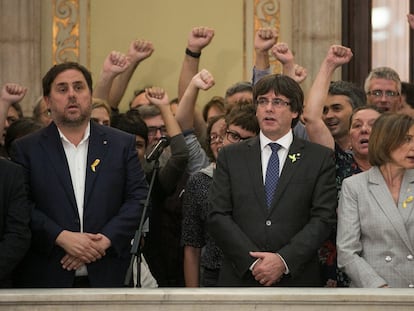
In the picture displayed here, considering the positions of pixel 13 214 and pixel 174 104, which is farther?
pixel 174 104

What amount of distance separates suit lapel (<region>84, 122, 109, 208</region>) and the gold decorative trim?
10.5 feet

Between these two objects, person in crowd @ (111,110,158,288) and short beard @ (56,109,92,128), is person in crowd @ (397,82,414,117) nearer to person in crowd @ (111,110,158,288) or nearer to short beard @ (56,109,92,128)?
person in crowd @ (111,110,158,288)

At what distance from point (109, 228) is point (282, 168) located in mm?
922

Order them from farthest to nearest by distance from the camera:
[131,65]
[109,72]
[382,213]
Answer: [131,65] → [109,72] → [382,213]

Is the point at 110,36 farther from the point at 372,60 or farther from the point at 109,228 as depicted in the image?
the point at 109,228

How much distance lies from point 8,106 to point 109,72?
2.73 ft

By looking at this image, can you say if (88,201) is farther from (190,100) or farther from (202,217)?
(190,100)

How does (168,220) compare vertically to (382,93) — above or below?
below

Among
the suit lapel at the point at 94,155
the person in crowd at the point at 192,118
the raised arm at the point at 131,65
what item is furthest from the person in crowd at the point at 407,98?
the suit lapel at the point at 94,155

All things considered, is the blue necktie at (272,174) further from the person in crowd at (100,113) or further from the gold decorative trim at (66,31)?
the gold decorative trim at (66,31)

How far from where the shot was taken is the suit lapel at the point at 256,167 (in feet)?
18.6

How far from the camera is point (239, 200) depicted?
569cm

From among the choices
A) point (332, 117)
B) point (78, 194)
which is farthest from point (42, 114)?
point (332, 117)

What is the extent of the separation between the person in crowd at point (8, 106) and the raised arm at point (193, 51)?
3.69 ft
